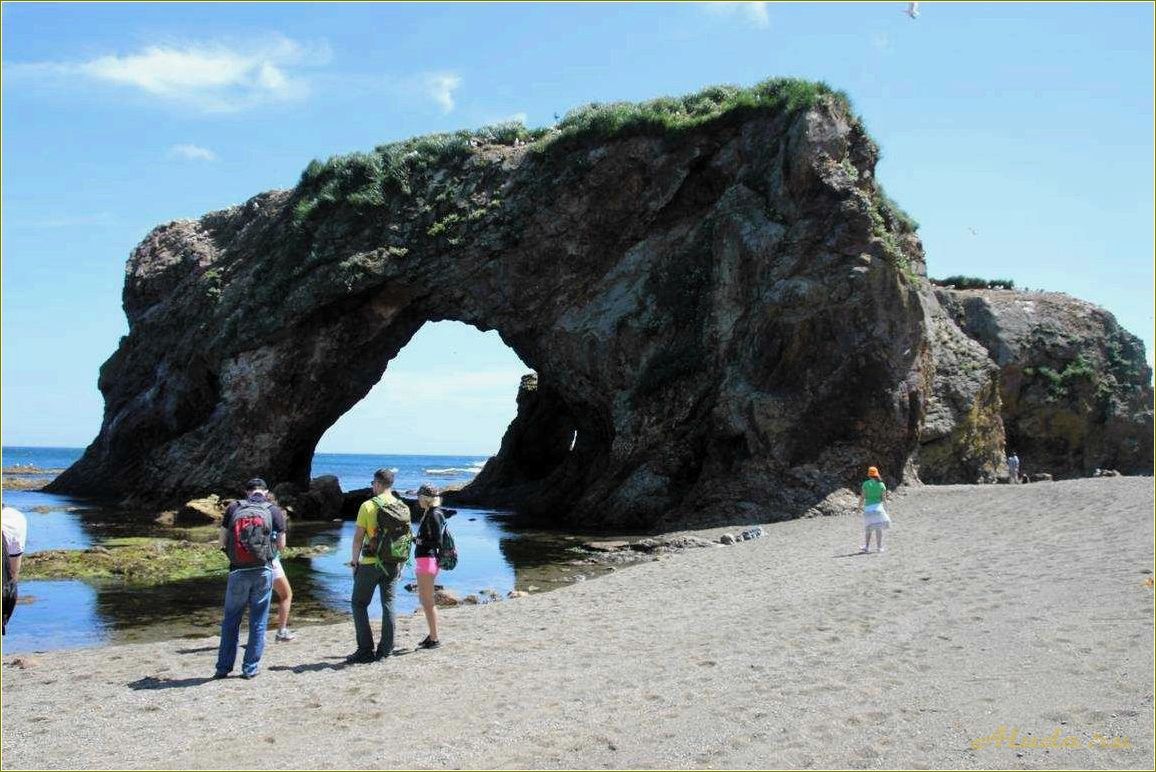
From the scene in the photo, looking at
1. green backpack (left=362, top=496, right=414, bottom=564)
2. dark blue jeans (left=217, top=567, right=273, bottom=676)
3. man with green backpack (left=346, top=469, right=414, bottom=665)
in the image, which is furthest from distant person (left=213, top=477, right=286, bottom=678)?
green backpack (left=362, top=496, right=414, bottom=564)

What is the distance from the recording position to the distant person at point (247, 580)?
28.2 ft

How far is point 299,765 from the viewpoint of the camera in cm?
595

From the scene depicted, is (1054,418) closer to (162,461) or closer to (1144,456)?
(1144,456)

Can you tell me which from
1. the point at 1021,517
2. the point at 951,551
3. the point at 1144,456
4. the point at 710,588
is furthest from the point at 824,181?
the point at 1144,456

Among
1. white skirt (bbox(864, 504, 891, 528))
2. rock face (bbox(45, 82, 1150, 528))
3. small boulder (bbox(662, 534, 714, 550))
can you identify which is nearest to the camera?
white skirt (bbox(864, 504, 891, 528))

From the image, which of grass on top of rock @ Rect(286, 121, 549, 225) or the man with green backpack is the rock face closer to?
grass on top of rock @ Rect(286, 121, 549, 225)

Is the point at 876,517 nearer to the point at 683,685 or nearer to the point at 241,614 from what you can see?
the point at 683,685

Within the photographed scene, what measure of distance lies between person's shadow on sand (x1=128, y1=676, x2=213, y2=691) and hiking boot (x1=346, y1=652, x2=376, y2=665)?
1.31 m

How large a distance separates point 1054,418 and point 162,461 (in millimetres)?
35583

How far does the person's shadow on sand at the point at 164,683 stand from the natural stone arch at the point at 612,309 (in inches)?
633

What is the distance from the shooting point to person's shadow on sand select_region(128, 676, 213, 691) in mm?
8391

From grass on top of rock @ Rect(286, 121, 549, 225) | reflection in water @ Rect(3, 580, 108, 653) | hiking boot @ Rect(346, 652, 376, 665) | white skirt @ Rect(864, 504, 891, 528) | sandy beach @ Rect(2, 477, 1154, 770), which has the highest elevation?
grass on top of rock @ Rect(286, 121, 549, 225)

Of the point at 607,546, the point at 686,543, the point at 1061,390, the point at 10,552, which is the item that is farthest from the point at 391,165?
the point at 1061,390

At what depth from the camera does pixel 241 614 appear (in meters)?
8.70
